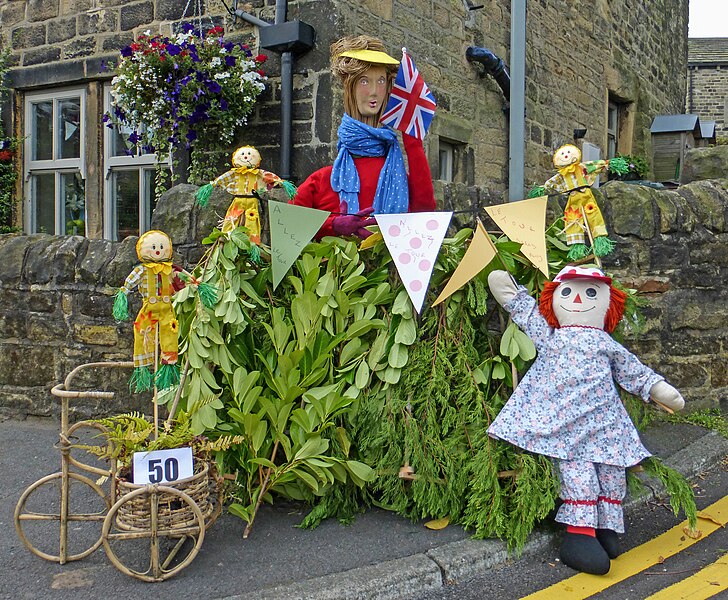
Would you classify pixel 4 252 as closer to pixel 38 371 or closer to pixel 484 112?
pixel 38 371

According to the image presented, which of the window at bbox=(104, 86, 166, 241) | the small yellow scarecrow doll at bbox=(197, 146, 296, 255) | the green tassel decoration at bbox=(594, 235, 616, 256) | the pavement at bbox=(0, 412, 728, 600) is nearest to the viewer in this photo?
the pavement at bbox=(0, 412, 728, 600)

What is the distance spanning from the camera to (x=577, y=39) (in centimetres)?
984

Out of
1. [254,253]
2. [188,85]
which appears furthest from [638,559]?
[188,85]

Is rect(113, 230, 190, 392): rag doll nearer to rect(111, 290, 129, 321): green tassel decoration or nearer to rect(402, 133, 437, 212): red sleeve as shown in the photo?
rect(111, 290, 129, 321): green tassel decoration

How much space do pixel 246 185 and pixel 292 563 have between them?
1.88m

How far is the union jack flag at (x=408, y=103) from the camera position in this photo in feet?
12.1

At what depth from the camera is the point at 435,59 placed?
6930mm

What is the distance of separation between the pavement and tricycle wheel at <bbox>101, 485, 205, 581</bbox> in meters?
0.06

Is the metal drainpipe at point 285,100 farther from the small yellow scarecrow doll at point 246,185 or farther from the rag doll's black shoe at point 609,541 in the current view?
the rag doll's black shoe at point 609,541

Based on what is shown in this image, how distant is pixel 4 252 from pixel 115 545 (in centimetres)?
302

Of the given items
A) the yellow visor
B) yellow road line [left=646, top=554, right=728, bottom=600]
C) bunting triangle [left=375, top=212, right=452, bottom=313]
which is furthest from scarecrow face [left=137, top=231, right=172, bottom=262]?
yellow road line [left=646, top=554, right=728, bottom=600]

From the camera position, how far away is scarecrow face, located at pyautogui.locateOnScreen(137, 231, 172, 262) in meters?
3.16

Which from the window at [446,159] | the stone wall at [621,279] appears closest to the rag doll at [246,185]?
the stone wall at [621,279]

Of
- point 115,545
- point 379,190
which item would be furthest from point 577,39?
point 115,545
